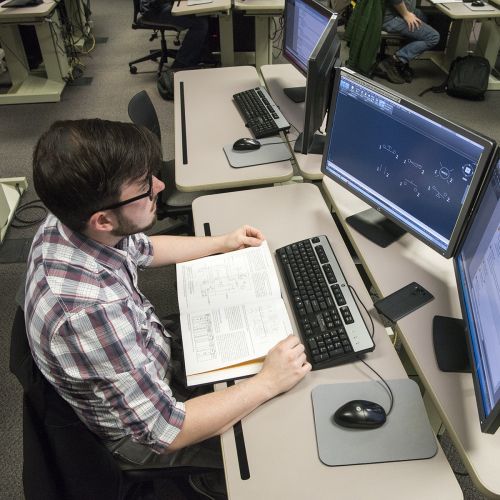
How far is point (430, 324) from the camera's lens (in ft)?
3.85

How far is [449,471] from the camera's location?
0.94 meters

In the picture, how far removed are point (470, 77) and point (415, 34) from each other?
2.01 ft

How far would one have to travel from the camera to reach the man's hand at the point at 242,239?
4.82ft

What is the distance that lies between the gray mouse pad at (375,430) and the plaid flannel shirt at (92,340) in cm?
31

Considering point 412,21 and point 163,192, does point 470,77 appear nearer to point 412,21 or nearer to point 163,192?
point 412,21

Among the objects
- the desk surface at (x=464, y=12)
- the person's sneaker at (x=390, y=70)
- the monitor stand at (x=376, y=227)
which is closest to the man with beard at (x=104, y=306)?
the monitor stand at (x=376, y=227)

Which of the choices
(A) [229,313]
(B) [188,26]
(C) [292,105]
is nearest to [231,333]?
(A) [229,313]

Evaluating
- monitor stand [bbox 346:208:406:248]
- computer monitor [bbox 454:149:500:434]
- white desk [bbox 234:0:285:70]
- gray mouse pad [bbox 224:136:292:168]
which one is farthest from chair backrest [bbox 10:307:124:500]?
white desk [bbox 234:0:285:70]

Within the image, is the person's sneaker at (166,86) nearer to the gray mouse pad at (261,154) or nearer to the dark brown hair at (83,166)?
the gray mouse pad at (261,154)

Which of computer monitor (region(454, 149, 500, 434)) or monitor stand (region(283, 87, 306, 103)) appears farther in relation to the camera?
monitor stand (region(283, 87, 306, 103))

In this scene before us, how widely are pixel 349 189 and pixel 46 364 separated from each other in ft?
3.36

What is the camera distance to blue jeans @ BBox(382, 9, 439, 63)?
161 inches

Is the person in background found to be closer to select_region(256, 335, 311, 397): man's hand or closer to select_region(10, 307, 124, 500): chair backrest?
select_region(256, 335, 311, 397): man's hand

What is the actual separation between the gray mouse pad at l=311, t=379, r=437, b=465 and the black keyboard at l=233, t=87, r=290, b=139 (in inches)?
48.6
